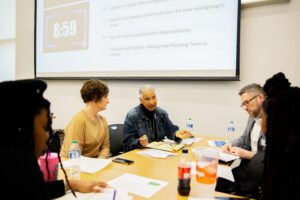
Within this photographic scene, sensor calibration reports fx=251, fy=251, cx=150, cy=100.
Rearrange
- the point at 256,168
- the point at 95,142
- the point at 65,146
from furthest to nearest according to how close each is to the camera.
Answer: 1. the point at 95,142
2. the point at 65,146
3. the point at 256,168

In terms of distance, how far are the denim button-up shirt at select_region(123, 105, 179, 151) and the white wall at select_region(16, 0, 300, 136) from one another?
46 centimetres

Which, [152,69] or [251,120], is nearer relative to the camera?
[251,120]

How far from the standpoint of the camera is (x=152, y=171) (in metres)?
1.57

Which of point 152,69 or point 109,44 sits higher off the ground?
point 109,44

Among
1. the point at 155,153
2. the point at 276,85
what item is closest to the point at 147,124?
the point at 155,153

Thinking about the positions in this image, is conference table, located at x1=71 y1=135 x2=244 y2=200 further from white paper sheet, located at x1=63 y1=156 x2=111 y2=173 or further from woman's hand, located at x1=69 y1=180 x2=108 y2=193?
woman's hand, located at x1=69 y1=180 x2=108 y2=193

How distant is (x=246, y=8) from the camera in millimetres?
2701

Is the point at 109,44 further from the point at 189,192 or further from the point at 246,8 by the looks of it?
the point at 189,192

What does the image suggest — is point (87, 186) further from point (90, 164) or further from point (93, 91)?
point (93, 91)

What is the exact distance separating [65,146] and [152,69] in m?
1.56

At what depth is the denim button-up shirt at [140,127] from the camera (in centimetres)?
229

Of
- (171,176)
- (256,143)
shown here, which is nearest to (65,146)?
(171,176)

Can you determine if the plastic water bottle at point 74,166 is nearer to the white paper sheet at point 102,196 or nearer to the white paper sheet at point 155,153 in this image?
the white paper sheet at point 102,196

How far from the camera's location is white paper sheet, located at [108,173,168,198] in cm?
125
